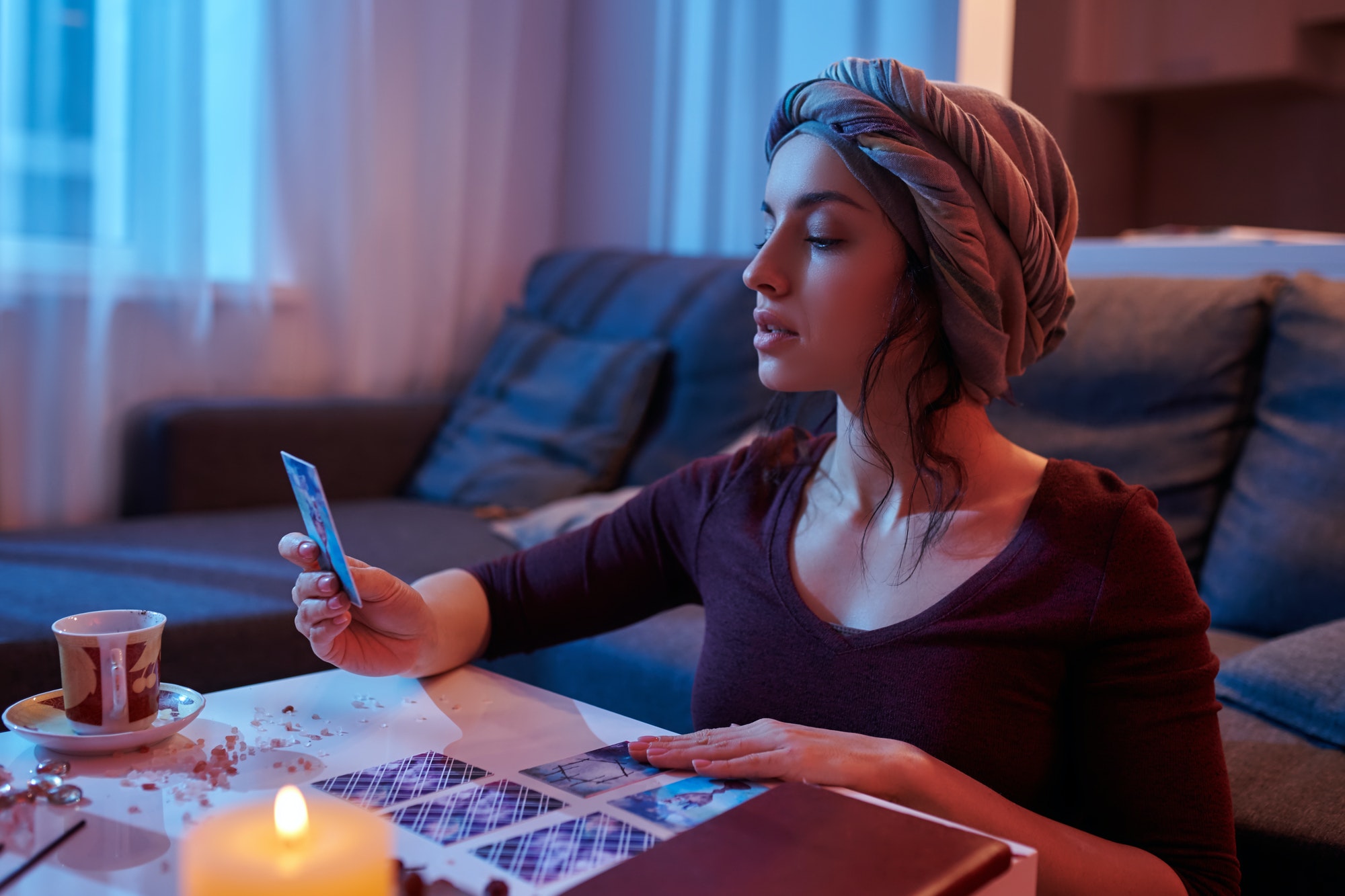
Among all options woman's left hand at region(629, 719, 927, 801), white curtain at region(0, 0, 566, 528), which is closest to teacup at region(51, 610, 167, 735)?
woman's left hand at region(629, 719, 927, 801)

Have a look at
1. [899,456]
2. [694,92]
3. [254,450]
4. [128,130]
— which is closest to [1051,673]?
[899,456]

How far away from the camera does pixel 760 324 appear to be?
1.03 meters

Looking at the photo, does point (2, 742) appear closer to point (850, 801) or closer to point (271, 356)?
point (850, 801)

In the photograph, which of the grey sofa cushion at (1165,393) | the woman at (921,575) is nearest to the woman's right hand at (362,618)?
the woman at (921,575)

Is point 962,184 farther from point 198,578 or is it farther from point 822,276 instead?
point 198,578

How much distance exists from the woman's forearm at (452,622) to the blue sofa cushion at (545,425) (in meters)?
1.22

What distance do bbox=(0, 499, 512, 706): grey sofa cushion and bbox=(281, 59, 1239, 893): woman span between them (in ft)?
1.87

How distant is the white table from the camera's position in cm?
65

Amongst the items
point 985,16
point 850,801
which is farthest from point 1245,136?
point 850,801

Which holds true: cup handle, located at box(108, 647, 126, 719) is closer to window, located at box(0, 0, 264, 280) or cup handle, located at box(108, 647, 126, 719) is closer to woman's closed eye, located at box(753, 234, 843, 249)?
woman's closed eye, located at box(753, 234, 843, 249)

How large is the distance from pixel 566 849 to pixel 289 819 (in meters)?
0.19

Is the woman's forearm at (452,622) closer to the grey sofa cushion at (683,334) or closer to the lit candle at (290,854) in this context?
the lit candle at (290,854)

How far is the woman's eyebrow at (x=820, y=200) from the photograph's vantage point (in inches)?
39.1

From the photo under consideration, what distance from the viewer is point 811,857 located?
624 millimetres
